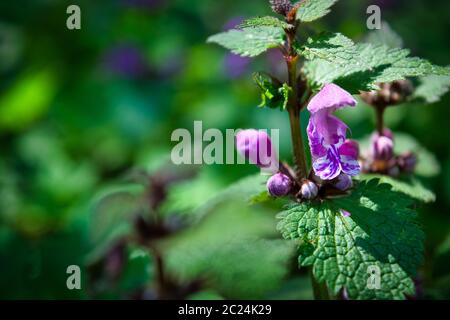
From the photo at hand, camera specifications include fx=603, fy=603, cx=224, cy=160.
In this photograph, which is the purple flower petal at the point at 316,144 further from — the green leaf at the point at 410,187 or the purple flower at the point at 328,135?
the green leaf at the point at 410,187

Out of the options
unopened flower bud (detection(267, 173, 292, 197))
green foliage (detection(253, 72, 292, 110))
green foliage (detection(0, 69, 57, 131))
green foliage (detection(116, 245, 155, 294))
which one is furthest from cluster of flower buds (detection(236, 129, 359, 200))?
green foliage (detection(0, 69, 57, 131))

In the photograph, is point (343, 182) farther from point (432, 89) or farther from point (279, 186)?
point (432, 89)

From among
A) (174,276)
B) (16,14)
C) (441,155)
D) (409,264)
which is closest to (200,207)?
(174,276)

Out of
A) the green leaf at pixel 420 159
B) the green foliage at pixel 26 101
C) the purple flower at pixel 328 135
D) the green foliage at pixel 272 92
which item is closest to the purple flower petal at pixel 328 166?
the purple flower at pixel 328 135

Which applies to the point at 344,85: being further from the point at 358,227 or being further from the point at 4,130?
the point at 4,130

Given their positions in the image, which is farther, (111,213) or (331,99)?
(111,213)

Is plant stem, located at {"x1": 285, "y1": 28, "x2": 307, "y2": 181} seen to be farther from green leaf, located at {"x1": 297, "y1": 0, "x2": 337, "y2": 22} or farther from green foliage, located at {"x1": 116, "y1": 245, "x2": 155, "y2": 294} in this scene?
green foliage, located at {"x1": 116, "y1": 245, "x2": 155, "y2": 294}

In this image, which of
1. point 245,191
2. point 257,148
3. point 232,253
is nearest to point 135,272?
point 232,253
